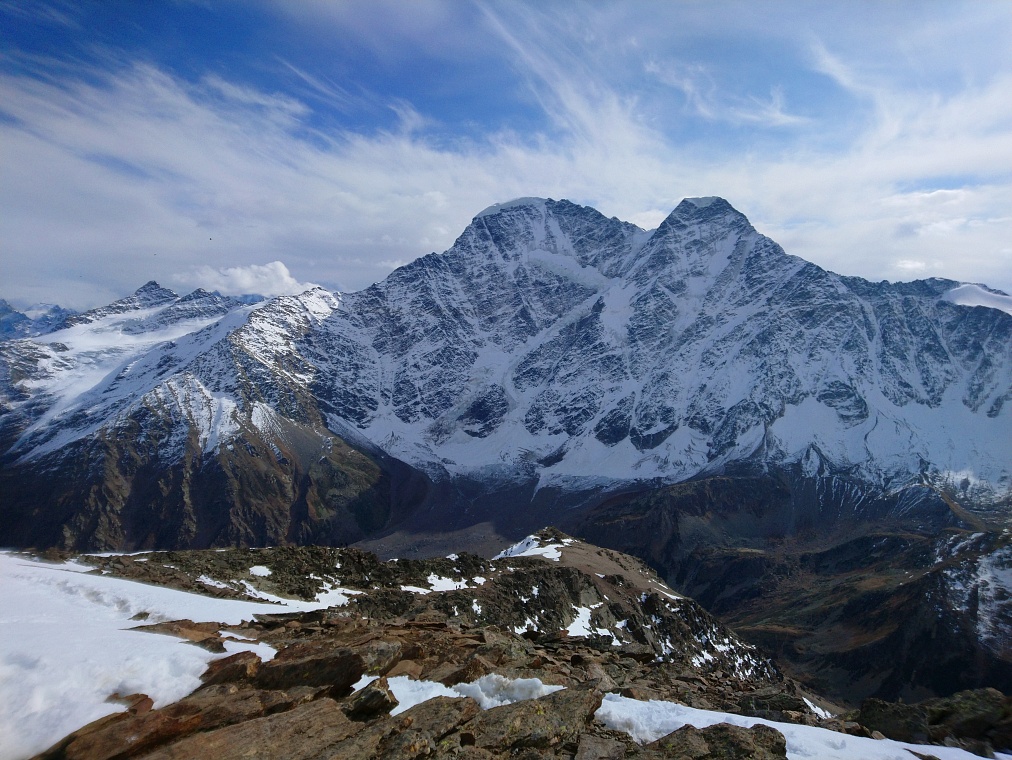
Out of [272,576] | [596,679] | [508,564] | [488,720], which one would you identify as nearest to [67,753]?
[488,720]

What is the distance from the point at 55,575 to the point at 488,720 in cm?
1971

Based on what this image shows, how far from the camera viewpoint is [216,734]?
1202 cm

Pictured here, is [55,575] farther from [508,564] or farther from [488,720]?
[508,564]

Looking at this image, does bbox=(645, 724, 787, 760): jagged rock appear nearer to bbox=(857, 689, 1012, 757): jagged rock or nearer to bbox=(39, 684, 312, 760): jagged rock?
bbox=(857, 689, 1012, 757): jagged rock

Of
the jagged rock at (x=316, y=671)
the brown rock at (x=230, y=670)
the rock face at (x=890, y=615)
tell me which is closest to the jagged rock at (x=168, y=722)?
the brown rock at (x=230, y=670)

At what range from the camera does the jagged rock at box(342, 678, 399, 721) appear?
1430 centimetres

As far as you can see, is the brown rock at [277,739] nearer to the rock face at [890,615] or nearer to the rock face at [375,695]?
the rock face at [375,695]

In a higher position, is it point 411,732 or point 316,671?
point 411,732

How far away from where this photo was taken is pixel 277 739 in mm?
12305

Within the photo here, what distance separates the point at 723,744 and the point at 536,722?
445 cm

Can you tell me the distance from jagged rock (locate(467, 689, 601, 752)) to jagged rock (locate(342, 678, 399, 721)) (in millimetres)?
2099

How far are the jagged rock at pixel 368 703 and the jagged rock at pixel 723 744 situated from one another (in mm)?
6349

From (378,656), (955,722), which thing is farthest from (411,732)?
(955,722)

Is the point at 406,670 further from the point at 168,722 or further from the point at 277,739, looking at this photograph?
the point at 168,722
